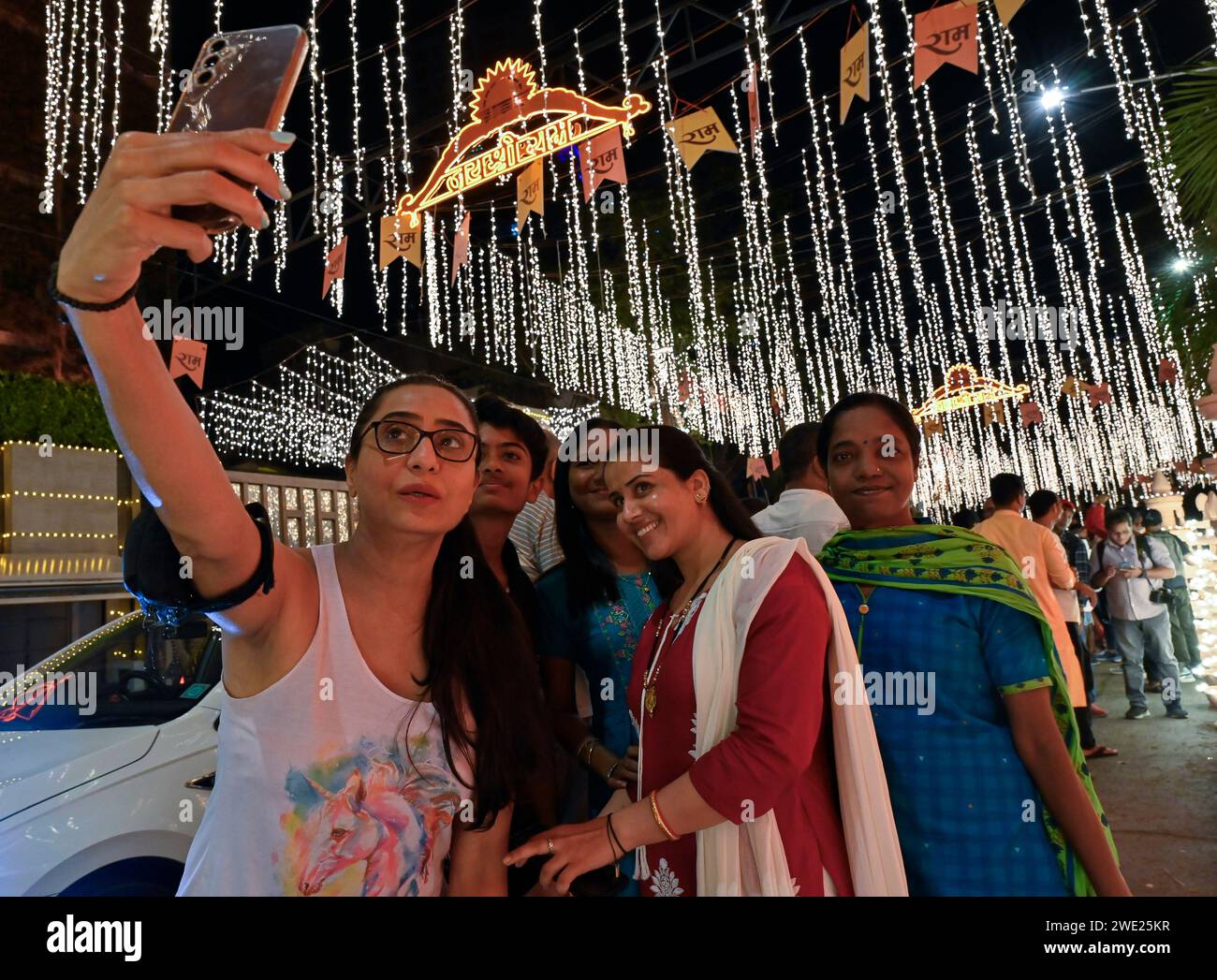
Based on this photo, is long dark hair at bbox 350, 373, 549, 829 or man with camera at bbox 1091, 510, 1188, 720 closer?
long dark hair at bbox 350, 373, 549, 829

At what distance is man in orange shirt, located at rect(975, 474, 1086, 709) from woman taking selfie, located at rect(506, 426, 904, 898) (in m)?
3.71

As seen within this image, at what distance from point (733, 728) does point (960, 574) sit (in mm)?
823

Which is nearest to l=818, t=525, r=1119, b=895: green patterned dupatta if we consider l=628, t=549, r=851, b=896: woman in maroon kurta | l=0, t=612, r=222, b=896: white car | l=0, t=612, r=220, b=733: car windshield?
l=628, t=549, r=851, b=896: woman in maroon kurta

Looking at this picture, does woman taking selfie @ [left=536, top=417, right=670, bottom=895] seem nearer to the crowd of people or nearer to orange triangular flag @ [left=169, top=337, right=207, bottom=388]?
the crowd of people

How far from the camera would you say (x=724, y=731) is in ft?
5.12

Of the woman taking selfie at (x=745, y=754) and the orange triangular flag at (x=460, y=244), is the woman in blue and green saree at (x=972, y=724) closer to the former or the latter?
the woman taking selfie at (x=745, y=754)

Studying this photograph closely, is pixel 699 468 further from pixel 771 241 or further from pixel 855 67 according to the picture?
pixel 771 241

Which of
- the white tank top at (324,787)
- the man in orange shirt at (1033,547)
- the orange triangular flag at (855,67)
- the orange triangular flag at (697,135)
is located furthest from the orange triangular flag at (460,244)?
the white tank top at (324,787)

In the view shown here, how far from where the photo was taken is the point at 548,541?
3.02m

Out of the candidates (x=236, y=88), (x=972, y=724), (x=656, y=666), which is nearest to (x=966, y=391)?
(x=972, y=724)

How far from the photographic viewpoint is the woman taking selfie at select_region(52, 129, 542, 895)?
0.92 meters

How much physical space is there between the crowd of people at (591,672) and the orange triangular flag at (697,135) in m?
4.82

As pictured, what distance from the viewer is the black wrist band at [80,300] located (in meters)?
0.93

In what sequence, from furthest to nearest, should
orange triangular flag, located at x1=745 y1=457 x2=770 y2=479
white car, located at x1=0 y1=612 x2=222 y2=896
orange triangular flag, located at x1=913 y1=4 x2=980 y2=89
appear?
orange triangular flag, located at x1=745 y1=457 x2=770 y2=479, orange triangular flag, located at x1=913 y1=4 x2=980 y2=89, white car, located at x1=0 y1=612 x2=222 y2=896
